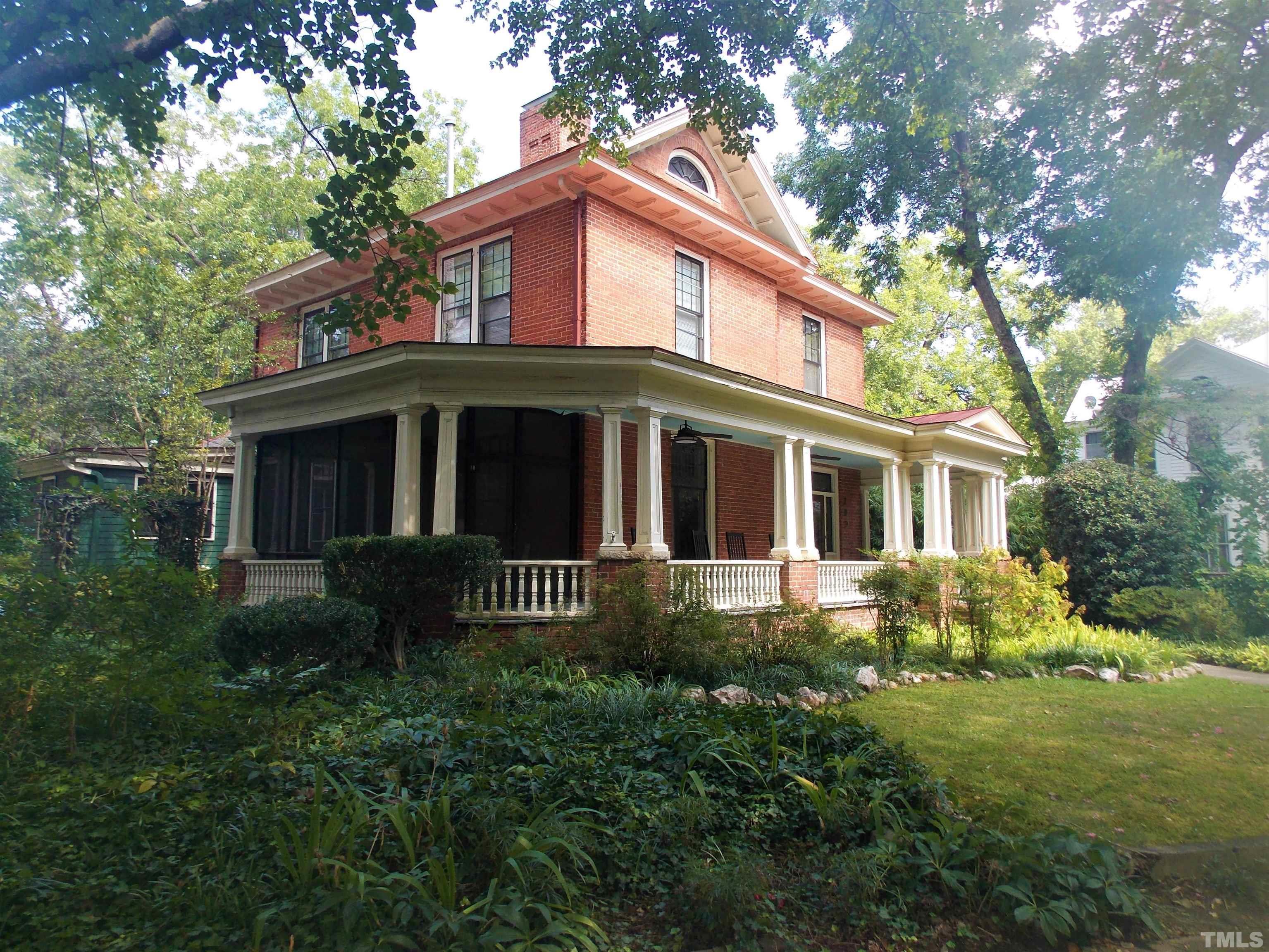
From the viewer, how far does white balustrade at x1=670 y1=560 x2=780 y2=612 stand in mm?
11328

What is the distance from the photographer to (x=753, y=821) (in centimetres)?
445

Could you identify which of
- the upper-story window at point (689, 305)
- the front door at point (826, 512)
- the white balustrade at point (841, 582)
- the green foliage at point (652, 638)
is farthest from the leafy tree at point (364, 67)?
the front door at point (826, 512)

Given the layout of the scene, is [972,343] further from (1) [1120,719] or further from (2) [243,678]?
(2) [243,678]

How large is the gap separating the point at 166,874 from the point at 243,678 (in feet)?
8.10

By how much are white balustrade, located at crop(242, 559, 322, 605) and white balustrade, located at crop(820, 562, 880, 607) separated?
325 inches

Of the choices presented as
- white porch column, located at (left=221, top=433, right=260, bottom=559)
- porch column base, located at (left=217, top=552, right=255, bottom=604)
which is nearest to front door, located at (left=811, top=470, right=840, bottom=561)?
white porch column, located at (left=221, top=433, right=260, bottom=559)

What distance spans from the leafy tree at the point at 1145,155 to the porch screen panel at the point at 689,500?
8251 mm

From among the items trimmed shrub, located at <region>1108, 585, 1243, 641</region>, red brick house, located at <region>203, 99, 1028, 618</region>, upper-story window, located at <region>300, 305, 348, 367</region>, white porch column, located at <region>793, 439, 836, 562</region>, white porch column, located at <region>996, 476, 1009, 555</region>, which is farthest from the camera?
white porch column, located at <region>996, 476, 1009, 555</region>

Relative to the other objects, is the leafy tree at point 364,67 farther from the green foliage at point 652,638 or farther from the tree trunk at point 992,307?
the tree trunk at point 992,307

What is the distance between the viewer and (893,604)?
420 inches

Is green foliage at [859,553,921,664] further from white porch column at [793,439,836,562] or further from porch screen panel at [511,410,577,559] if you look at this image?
porch screen panel at [511,410,577,559]

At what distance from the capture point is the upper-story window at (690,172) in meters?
15.3

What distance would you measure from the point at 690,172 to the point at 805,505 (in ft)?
23.3

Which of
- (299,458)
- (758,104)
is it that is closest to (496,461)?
(299,458)
